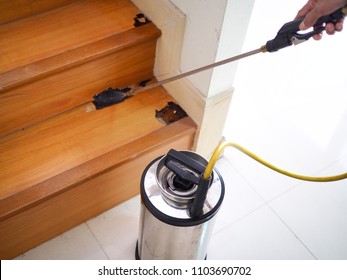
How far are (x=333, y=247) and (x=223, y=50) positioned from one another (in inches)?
32.9

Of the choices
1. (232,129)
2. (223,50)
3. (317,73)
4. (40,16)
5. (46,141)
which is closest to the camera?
(223,50)

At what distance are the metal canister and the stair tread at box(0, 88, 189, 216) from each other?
0.26 metres

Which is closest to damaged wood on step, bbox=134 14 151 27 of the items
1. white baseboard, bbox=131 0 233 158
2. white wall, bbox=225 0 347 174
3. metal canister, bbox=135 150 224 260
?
white baseboard, bbox=131 0 233 158

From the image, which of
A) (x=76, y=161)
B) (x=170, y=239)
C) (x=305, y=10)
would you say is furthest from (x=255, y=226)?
(x=305, y=10)

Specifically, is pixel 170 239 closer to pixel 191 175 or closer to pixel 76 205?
pixel 191 175

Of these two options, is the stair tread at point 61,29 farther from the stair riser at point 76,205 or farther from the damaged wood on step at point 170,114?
the stair riser at point 76,205

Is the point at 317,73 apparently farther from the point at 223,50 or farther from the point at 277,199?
the point at 223,50

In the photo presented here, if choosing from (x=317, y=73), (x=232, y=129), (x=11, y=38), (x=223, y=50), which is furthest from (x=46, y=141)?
(x=317, y=73)

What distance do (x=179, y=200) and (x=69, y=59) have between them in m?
0.62

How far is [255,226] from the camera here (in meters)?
1.56

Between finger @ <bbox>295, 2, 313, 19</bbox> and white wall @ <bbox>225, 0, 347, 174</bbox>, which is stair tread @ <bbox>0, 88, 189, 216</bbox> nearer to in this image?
white wall @ <bbox>225, 0, 347, 174</bbox>

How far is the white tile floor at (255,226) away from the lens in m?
1.46

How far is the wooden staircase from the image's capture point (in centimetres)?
130

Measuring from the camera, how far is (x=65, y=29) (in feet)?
4.85
